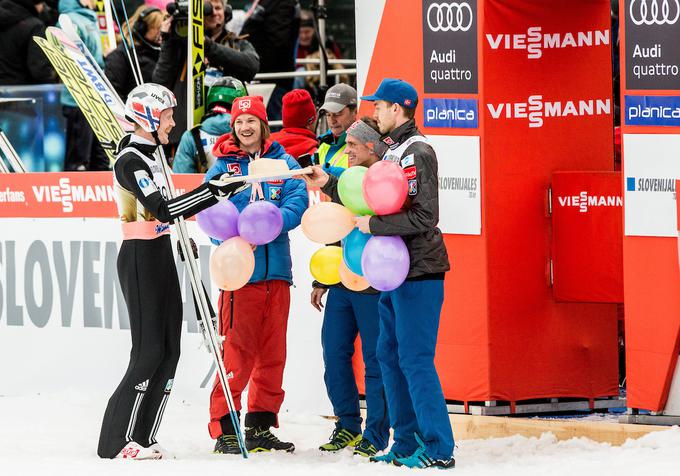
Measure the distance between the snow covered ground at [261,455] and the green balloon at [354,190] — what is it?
1.34m

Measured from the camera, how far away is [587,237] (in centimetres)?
838

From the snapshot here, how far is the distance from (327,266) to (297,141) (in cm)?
110

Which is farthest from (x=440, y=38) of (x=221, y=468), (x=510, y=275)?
(x=221, y=468)

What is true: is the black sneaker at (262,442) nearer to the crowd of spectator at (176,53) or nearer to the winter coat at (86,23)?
the crowd of spectator at (176,53)

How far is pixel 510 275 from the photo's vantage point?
27.1 ft

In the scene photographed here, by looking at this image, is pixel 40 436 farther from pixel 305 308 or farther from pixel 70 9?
pixel 70 9

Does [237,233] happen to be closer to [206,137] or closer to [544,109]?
[544,109]

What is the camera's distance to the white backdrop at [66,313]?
377 inches

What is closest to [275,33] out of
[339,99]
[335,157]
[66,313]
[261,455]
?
[66,313]

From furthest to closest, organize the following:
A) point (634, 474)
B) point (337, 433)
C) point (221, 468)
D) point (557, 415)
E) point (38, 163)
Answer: point (38, 163), point (557, 415), point (337, 433), point (221, 468), point (634, 474)

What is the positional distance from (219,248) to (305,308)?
4.91 feet

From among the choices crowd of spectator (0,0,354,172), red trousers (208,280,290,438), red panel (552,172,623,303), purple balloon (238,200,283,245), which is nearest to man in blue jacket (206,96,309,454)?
red trousers (208,280,290,438)

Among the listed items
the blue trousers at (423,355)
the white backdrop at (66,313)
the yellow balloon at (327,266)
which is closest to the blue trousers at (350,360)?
the yellow balloon at (327,266)

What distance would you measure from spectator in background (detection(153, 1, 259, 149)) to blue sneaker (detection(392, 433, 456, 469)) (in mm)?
4209
